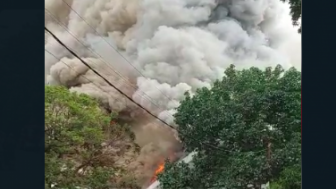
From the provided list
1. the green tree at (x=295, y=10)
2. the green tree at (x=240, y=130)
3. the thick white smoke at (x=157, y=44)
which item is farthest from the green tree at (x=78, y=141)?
the green tree at (x=295, y=10)

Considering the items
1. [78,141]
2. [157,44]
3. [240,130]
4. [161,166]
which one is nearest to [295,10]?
[240,130]

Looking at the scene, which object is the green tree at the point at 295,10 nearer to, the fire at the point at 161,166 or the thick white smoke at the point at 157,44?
the thick white smoke at the point at 157,44

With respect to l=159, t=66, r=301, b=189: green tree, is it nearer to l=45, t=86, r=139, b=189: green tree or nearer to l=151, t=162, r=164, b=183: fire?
l=151, t=162, r=164, b=183: fire

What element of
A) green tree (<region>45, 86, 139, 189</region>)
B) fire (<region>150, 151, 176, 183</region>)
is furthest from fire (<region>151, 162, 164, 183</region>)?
green tree (<region>45, 86, 139, 189</region>)
